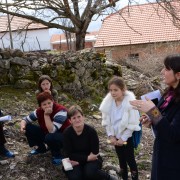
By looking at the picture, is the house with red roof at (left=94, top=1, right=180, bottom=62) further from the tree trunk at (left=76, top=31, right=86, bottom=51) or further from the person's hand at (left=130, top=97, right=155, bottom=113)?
the person's hand at (left=130, top=97, right=155, bottom=113)

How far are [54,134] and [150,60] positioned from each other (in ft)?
32.2

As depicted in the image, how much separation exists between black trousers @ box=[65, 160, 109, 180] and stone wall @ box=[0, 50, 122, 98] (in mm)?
3563

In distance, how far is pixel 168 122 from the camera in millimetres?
2463

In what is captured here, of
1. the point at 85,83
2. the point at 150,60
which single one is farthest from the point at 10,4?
the point at 150,60

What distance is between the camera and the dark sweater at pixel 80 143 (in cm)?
385

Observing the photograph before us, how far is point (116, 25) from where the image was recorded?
1055 inches

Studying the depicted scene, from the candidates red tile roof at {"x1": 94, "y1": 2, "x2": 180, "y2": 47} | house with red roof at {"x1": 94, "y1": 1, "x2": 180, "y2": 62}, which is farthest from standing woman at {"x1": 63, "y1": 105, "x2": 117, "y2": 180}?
red tile roof at {"x1": 94, "y1": 2, "x2": 180, "y2": 47}

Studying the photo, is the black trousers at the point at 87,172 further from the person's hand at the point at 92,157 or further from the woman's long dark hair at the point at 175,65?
the woman's long dark hair at the point at 175,65

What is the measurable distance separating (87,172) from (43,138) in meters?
0.89

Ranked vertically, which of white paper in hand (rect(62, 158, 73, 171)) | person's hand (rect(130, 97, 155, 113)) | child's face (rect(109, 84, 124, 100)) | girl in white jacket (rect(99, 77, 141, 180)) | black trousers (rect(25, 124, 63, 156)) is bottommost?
white paper in hand (rect(62, 158, 73, 171))

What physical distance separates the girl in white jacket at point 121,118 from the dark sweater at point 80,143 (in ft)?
0.71

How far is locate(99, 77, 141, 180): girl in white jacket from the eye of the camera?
12.5ft

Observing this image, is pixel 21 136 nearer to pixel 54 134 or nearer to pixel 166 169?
pixel 54 134

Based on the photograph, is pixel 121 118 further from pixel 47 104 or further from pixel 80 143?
pixel 47 104
